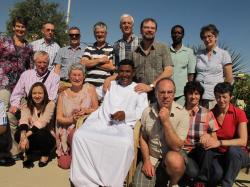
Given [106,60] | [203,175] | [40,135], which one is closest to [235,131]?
[203,175]

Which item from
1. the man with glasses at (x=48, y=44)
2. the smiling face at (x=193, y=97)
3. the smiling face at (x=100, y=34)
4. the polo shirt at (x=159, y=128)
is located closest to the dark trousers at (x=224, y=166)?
the polo shirt at (x=159, y=128)

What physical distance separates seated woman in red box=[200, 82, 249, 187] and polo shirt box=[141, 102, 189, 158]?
42 cm

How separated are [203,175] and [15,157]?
129 inches

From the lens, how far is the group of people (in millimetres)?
4094

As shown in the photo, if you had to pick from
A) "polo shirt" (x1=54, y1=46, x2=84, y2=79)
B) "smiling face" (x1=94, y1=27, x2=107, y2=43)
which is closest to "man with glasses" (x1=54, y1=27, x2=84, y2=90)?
"polo shirt" (x1=54, y1=46, x2=84, y2=79)

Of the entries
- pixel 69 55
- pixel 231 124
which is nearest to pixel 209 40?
pixel 231 124

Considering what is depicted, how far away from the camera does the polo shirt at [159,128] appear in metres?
4.11

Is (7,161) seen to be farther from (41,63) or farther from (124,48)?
(124,48)

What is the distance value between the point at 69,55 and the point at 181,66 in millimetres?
2117

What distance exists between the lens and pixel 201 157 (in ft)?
13.9

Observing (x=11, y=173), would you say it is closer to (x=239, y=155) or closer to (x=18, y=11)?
(x=239, y=155)

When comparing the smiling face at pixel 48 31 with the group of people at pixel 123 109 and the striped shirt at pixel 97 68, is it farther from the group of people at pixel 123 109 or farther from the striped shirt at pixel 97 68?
the striped shirt at pixel 97 68

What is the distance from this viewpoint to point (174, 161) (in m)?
3.87

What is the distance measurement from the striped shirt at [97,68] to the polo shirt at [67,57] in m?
0.34
